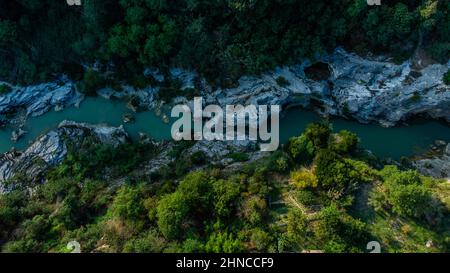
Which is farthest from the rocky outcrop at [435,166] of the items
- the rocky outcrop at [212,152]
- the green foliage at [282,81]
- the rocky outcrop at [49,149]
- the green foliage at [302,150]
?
the rocky outcrop at [49,149]

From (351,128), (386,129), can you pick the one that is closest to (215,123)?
(351,128)

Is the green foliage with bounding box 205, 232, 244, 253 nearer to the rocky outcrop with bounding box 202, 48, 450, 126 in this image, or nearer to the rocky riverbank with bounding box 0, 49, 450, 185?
the rocky riverbank with bounding box 0, 49, 450, 185

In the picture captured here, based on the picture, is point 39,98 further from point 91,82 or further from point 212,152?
point 212,152

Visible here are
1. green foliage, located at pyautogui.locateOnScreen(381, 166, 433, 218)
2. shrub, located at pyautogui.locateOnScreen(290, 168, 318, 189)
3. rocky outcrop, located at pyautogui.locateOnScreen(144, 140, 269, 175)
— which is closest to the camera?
green foliage, located at pyautogui.locateOnScreen(381, 166, 433, 218)

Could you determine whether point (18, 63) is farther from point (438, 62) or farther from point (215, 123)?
point (438, 62)

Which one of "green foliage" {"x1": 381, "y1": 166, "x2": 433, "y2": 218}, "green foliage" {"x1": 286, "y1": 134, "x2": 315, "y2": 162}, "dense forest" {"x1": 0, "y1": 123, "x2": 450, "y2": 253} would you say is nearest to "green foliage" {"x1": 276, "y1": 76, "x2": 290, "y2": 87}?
"dense forest" {"x1": 0, "y1": 123, "x2": 450, "y2": 253}

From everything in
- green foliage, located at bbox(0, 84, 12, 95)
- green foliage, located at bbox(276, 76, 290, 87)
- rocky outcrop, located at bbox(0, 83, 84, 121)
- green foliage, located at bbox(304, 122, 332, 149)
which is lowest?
green foliage, located at bbox(304, 122, 332, 149)

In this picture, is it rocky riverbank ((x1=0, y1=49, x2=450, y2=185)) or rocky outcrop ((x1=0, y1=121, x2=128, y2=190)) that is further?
rocky riverbank ((x1=0, y1=49, x2=450, y2=185))
